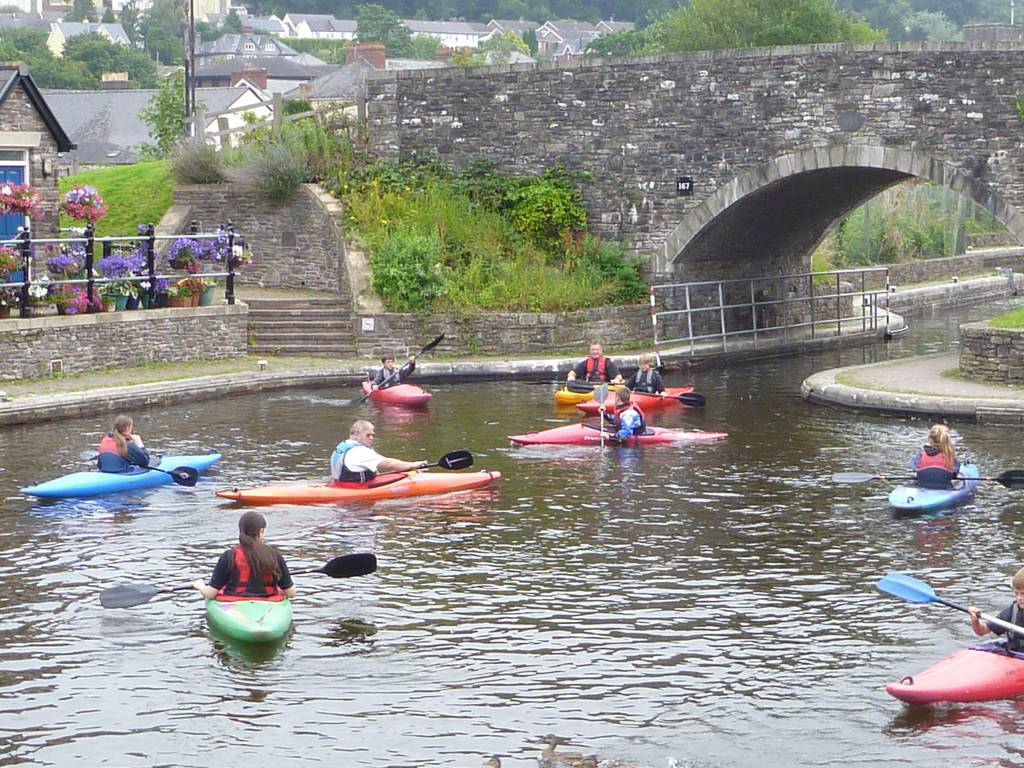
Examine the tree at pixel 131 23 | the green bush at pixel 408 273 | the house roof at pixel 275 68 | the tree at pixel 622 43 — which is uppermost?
the tree at pixel 131 23

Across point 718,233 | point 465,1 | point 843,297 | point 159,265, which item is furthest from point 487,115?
point 465,1

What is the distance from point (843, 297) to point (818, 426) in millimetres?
13158

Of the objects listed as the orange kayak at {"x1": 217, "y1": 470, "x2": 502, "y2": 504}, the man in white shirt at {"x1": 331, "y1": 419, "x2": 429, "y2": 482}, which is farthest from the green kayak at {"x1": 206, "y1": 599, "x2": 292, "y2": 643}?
the man in white shirt at {"x1": 331, "y1": 419, "x2": 429, "y2": 482}

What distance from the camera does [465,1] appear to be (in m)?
138

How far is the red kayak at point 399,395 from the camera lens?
23.5 metres

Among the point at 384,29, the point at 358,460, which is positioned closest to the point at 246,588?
the point at 358,460

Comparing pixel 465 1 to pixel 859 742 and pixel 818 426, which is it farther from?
pixel 859 742

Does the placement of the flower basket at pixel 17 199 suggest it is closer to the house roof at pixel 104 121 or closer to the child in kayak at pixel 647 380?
the child in kayak at pixel 647 380

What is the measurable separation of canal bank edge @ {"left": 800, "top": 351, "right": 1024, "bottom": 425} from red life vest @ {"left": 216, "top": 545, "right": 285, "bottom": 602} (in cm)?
1165

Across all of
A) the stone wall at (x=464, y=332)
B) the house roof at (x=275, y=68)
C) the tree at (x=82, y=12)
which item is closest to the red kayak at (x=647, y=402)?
the stone wall at (x=464, y=332)

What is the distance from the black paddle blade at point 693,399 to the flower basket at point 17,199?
1052 centimetres

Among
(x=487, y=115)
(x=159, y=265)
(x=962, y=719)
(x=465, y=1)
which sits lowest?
(x=962, y=719)

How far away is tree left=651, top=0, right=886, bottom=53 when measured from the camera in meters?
55.9

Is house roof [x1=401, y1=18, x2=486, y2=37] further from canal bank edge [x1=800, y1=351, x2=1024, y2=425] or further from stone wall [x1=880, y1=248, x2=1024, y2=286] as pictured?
canal bank edge [x1=800, y1=351, x2=1024, y2=425]
